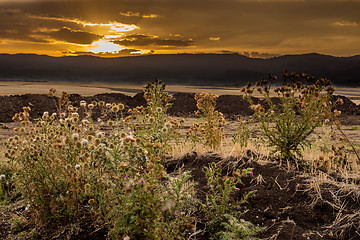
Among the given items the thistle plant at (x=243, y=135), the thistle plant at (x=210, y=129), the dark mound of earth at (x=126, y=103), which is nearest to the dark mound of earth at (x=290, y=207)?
the thistle plant at (x=243, y=135)

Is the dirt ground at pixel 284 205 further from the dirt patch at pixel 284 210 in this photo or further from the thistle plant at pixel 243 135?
the thistle plant at pixel 243 135

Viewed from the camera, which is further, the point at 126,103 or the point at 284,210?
the point at 126,103

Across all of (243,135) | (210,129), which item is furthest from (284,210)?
(210,129)

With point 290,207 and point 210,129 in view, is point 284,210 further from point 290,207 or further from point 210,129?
point 210,129

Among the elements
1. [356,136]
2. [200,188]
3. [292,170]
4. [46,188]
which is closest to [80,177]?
[46,188]

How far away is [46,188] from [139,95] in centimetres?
2080

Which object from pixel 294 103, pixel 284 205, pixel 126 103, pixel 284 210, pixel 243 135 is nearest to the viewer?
pixel 284 210

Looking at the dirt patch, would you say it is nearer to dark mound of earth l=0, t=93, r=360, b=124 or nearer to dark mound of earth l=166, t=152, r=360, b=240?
dark mound of earth l=166, t=152, r=360, b=240

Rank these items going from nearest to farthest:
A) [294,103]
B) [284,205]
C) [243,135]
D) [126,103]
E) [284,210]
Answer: [284,210] → [284,205] → [294,103] → [243,135] → [126,103]

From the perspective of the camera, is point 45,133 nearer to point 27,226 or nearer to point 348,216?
point 27,226

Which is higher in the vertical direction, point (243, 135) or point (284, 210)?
point (243, 135)

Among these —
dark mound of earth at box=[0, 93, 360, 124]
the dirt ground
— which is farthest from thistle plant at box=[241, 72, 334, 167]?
dark mound of earth at box=[0, 93, 360, 124]

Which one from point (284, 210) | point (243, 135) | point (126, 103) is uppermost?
point (243, 135)

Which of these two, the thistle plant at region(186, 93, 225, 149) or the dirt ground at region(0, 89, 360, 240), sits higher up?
the thistle plant at region(186, 93, 225, 149)
